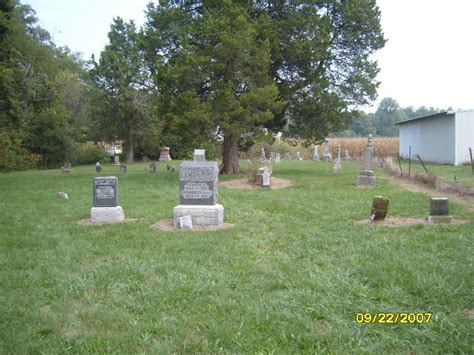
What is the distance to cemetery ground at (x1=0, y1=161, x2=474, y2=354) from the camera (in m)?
3.97

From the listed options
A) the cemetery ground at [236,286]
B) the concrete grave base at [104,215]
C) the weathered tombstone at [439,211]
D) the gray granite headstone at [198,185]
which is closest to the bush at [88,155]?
the concrete grave base at [104,215]

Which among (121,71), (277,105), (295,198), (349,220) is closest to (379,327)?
(349,220)

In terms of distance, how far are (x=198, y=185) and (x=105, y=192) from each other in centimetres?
212

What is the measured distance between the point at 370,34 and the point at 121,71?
70.2 feet

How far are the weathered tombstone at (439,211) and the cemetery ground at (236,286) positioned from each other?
401 millimetres

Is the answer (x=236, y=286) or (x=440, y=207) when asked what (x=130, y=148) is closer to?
(x=440, y=207)

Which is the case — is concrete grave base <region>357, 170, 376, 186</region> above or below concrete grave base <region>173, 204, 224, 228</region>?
above

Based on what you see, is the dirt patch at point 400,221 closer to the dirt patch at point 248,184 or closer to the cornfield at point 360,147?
the dirt patch at point 248,184

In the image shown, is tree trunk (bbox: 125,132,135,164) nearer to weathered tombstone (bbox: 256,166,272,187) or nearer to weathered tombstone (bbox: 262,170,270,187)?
weathered tombstone (bbox: 256,166,272,187)

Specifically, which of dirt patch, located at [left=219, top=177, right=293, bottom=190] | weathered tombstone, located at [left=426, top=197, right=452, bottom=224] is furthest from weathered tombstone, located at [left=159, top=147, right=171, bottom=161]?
weathered tombstone, located at [left=426, top=197, right=452, bottom=224]

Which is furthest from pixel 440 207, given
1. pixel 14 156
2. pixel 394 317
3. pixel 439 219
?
pixel 14 156

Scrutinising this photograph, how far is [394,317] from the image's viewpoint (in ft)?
14.0

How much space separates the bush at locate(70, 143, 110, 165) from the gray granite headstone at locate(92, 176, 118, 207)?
1260 inches

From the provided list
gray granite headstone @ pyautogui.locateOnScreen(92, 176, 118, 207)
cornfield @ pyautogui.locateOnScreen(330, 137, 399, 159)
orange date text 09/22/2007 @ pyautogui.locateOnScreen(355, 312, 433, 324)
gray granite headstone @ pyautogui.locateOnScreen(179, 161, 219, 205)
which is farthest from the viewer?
cornfield @ pyautogui.locateOnScreen(330, 137, 399, 159)
